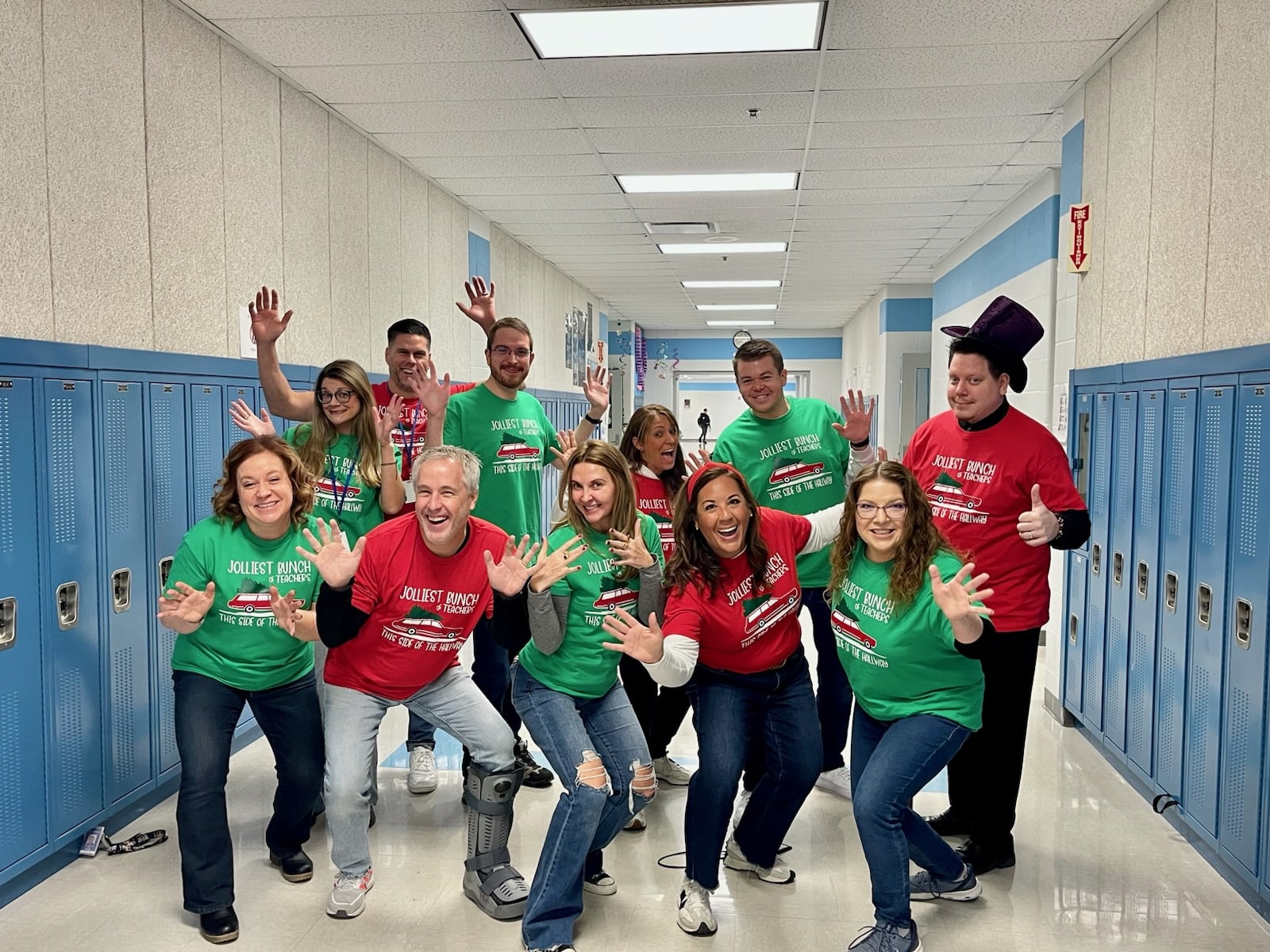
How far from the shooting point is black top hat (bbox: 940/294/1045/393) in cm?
310

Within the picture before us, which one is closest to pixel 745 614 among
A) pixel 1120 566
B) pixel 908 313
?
pixel 1120 566

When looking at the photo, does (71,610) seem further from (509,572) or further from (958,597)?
(958,597)

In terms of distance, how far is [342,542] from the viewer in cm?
279

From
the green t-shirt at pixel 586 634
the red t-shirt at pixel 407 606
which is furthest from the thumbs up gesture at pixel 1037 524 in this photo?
the red t-shirt at pixel 407 606

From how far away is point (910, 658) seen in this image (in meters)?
2.62

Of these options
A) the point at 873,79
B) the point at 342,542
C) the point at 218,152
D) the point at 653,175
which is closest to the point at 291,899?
the point at 342,542

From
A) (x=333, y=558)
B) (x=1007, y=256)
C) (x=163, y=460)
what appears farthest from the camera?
(x=1007, y=256)

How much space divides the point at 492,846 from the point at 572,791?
1.61 feet

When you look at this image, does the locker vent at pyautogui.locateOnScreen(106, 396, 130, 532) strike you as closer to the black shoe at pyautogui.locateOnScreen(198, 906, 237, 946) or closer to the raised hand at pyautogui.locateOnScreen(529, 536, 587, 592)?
the black shoe at pyautogui.locateOnScreen(198, 906, 237, 946)

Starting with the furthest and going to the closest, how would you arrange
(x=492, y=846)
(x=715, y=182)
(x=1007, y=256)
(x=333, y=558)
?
(x=1007, y=256)
(x=715, y=182)
(x=492, y=846)
(x=333, y=558)

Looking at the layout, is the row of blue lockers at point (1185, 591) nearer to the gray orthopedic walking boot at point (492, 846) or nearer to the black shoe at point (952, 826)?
the black shoe at point (952, 826)

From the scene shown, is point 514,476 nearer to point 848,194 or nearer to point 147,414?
point 147,414

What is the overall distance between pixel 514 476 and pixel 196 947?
1.91 metres

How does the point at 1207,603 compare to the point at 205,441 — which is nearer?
the point at 1207,603
